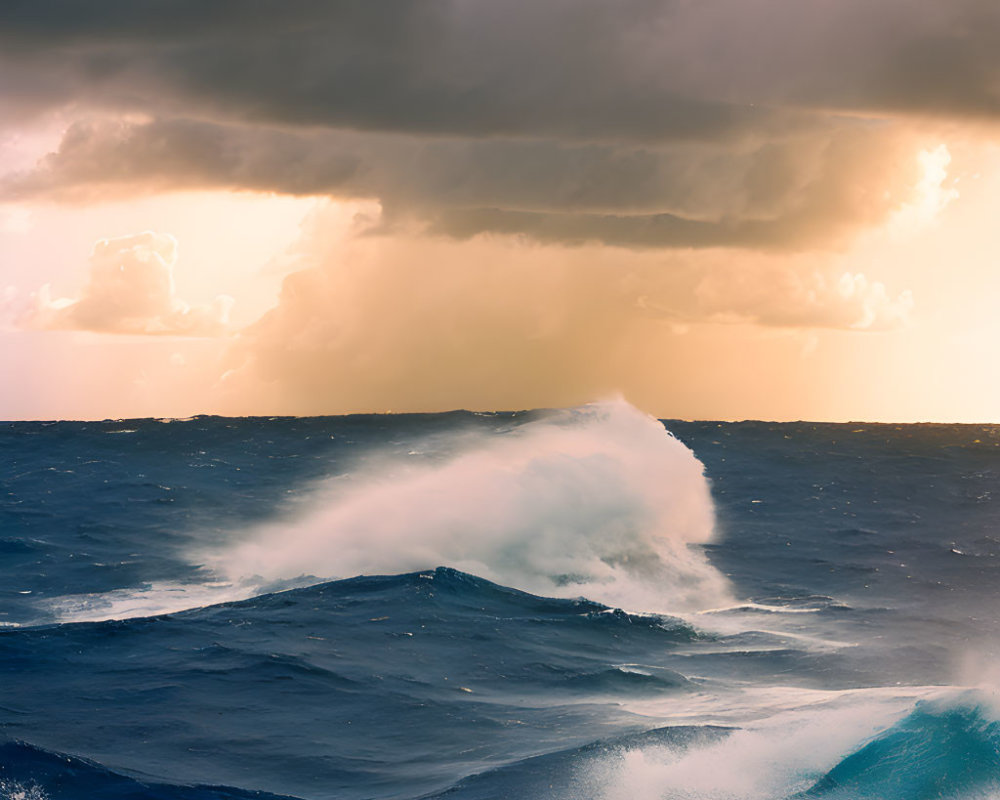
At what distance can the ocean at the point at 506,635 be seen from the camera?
12.0 m

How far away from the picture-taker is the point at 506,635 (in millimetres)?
20062

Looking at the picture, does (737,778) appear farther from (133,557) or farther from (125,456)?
(125,456)

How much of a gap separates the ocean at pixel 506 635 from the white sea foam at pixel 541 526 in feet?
0.43

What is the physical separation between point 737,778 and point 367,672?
773 centimetres

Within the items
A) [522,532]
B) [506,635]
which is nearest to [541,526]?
[522,532]

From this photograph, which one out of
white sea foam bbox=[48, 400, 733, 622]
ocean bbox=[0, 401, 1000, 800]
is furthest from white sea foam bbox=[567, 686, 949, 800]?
white sea foam bbox=[48, 400, 733, 622]

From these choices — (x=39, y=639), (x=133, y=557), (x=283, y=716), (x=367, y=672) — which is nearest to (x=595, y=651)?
(x=367, y=672)

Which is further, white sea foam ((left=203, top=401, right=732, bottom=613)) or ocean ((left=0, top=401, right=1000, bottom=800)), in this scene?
white sea foam ((left=203, top=401, right=732, bottom=613))

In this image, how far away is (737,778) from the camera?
11.3 meters

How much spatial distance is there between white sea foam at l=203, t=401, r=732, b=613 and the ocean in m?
0.13

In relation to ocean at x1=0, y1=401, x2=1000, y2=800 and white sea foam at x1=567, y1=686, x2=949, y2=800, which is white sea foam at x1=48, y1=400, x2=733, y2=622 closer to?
ocean at x1=0, y1=401, x2=1000, y2=800

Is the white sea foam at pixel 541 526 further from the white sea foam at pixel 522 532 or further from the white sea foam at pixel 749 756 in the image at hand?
the white sea foam at pixel 749 756

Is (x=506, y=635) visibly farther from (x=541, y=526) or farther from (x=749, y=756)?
(x=541, y=526)

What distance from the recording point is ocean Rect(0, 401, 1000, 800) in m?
12.0
